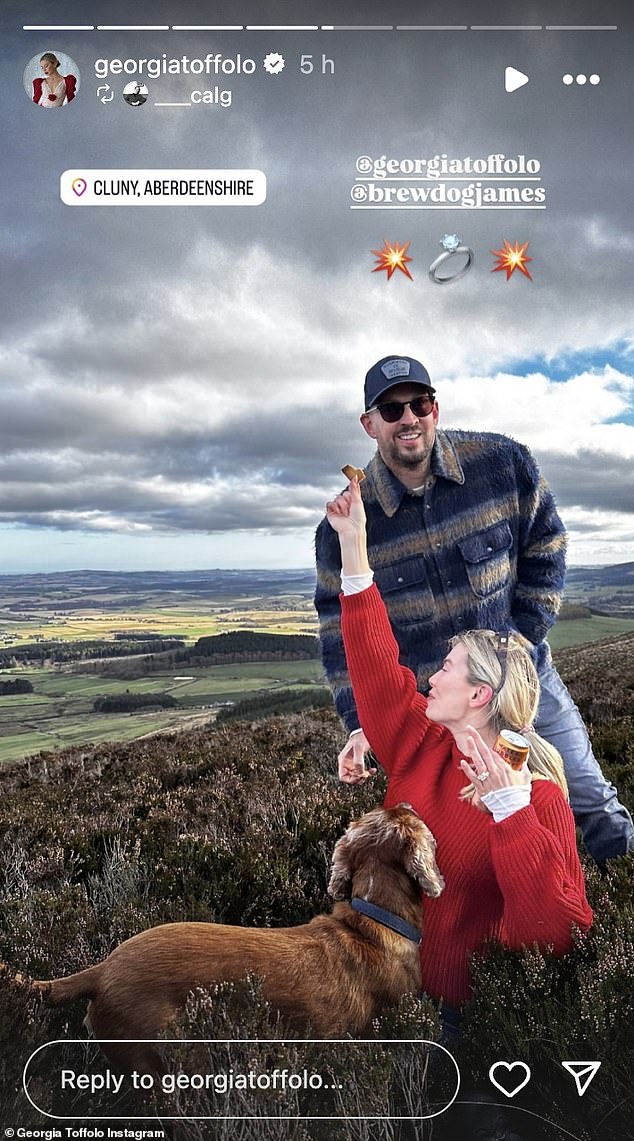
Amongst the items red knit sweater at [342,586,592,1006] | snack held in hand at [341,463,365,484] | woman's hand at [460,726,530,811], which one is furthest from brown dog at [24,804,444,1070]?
snack held in hand at [341,463,365,484]

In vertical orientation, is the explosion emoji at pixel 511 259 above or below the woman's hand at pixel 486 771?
above

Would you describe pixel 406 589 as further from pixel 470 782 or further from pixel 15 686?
pixel 15 686

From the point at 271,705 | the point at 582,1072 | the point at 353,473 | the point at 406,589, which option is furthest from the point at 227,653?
the point at 271,705

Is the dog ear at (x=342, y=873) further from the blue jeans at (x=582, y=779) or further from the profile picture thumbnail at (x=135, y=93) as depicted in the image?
the profile picture thumbnail at (x=135, y=93)

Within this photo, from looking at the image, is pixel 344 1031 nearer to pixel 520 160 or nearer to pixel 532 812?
pixel 532 812

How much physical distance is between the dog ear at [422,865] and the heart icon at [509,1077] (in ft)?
2.08

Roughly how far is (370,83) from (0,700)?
346cm

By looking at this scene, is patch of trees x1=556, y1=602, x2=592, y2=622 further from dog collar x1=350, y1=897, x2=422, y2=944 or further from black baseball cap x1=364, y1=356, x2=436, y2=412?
dog collar x1=350, y1=897, x2=422, y2=944

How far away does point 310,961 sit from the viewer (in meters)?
2.39

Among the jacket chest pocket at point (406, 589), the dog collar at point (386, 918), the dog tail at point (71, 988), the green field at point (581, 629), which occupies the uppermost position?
the jacket chest pocket at point (406, 589)

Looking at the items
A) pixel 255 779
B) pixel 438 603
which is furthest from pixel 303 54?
pixel 255 779

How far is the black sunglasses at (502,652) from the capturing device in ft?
8.96

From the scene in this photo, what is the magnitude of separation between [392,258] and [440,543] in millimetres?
1226

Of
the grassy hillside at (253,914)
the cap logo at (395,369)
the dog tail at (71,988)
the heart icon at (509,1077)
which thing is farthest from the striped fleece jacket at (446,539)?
the dog tail at (71,988)
